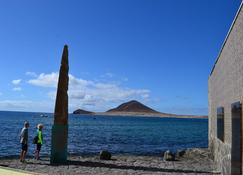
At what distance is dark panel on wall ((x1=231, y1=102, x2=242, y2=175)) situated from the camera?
36.2 ft

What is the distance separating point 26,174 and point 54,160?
450 cm

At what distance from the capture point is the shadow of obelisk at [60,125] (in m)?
17.3

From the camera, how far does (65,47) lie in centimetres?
1825

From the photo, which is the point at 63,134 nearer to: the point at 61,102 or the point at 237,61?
the point at 61,102

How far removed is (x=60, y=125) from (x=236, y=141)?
8.56 metres

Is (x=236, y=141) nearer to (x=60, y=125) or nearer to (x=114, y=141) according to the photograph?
(x=60, y=125)

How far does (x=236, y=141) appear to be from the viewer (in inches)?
445

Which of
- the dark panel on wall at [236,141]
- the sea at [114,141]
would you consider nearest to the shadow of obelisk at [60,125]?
the dark panel on wall at [236,141]

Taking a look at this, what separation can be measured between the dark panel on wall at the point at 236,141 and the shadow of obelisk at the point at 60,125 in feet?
26.8

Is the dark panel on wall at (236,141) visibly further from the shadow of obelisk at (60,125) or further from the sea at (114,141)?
the sea at (114,141)

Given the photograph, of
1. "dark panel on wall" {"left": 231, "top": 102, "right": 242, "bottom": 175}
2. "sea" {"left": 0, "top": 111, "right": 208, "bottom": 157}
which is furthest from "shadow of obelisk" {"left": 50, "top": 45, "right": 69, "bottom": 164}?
"sea" {"left": 0, "top": 111, "right": 208, "bottom": 157}

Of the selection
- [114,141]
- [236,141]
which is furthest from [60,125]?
[114,141]

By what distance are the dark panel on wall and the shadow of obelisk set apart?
818cm

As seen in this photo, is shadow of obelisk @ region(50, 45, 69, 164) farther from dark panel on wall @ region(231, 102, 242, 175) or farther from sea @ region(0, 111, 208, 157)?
sea @ region(0, 111, 208, 157)
